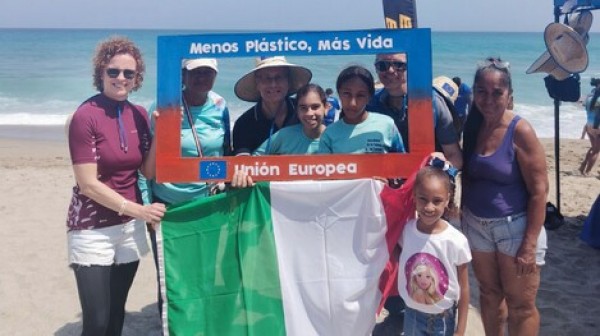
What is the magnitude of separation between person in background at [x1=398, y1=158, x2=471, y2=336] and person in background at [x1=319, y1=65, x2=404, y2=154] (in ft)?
1.25

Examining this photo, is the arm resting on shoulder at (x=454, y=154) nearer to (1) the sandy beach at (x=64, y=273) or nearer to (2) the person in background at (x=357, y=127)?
(2) the person in background at (x=357, y=127)

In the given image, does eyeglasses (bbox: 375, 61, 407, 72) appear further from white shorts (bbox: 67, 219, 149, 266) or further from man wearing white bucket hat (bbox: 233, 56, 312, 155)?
white shorts (bbox: 67, 219, 149, 266)

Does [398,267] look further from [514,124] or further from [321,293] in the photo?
[514,124]

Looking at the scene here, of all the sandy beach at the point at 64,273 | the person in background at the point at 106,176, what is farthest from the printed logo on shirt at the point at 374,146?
the sandy beach at the point at 64,273

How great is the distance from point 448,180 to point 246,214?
45.7 inches

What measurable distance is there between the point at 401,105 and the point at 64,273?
421cm

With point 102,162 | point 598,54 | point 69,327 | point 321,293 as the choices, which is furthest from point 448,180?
point 598,54

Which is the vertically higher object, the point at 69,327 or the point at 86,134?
the point at 86,134

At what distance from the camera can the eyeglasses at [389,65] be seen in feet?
11.9

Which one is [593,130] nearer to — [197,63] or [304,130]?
[304,130]

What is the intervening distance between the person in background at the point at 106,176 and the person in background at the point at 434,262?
143 cm

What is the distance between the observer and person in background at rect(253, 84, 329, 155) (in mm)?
3385

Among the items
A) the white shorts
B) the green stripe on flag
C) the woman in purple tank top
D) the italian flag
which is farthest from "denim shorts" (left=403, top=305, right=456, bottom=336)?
the white shorts

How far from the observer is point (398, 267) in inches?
130
